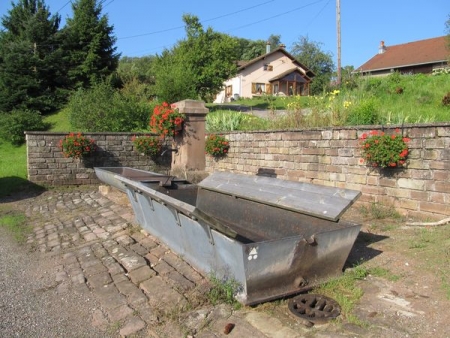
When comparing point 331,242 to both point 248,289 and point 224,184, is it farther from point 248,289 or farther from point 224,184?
point 224,184

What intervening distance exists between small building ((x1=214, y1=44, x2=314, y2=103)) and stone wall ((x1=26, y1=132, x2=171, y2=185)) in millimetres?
37140

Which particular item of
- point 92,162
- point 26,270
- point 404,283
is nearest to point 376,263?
point 404,283

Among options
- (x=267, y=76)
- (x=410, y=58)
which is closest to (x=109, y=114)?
(x=410, y=58)

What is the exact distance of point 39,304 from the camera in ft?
12.8

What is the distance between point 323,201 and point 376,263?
35.7 inches

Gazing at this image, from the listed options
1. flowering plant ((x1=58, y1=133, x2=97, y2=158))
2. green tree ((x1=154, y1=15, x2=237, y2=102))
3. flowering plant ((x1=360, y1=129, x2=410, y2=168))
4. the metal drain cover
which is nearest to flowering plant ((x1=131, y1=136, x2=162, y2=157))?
flowering plant ((x1=58, y1=133, x2=97, y2=158))

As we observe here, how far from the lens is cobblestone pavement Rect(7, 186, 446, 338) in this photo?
2998 mm

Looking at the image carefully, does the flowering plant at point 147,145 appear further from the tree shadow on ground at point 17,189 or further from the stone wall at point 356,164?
the stone wall at point 356,164

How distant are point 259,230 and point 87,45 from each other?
25.1 m

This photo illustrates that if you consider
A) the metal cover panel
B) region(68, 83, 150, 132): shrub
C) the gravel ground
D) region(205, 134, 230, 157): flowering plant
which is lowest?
the gravel ground

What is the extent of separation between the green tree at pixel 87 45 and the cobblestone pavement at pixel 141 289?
20421mm

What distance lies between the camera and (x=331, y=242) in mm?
3508

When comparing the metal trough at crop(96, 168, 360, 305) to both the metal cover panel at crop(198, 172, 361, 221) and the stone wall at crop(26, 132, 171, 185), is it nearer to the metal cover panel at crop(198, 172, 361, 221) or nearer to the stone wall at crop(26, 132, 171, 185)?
the metal cover panel at crop(198, 172, 361, 221)

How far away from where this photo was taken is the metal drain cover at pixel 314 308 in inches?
120
